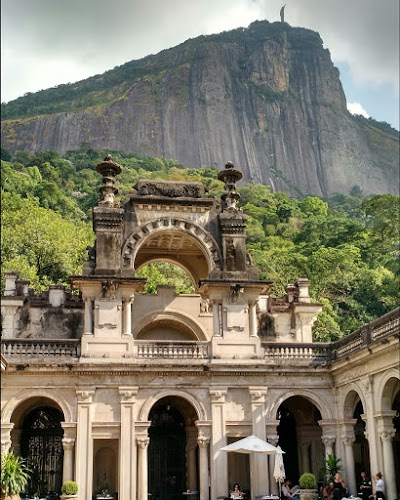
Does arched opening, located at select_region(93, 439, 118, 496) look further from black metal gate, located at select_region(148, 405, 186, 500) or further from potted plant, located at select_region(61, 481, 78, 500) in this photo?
potted plant, located at select_region(61, 481, 78, 500)

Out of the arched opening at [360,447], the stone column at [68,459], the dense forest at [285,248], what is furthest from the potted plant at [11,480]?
the dense forest at [285,248]

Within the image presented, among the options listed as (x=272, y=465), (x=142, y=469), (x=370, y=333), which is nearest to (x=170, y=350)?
(x=142, y=469)

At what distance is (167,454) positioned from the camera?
24953mm

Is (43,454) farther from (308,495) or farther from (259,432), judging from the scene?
(308,495)

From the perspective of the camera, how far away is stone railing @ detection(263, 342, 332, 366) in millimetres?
23078

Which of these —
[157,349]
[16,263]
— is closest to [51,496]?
[157,349]

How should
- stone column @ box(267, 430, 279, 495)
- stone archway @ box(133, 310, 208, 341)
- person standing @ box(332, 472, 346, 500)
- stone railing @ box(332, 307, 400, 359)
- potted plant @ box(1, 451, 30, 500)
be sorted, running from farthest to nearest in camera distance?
stone archway @ box(133, 310, 208, 341) < stone column @ box(267, 430, 279, 495) < person standing @ box(332, 472, 346, 500) < stone railing @ box(332, 307, 400, 359) < potted plant @ box(1, 451, 30, 500)

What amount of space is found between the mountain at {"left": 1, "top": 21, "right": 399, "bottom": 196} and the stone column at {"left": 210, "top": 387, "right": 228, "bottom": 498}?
338 ft

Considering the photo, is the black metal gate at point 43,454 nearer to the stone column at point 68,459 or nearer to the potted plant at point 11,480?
the stone column at point 68,459

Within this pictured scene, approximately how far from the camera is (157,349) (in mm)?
22500

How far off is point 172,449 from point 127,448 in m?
3.90

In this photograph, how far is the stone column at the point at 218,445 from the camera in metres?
21.6

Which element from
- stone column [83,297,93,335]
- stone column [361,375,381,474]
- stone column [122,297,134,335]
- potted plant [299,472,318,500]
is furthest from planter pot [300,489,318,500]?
stone column [83,297,93,335]

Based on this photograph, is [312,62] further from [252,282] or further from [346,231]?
[252,282]
